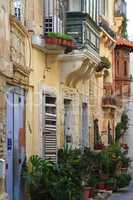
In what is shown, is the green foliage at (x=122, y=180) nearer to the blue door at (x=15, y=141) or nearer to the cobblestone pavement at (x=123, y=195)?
the cobblestone pavement at (x=123, y=195)

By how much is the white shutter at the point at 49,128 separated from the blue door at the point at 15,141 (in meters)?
1.64

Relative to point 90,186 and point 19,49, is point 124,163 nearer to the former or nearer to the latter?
point 90,186

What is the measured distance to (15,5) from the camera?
40.0 ft

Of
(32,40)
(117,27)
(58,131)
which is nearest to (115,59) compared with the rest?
(117,27)

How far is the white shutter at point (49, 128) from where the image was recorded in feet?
46.3

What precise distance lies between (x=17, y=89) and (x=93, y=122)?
9324 millimetres

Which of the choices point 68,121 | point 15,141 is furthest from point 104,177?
point 15,141

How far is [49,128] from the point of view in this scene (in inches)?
569

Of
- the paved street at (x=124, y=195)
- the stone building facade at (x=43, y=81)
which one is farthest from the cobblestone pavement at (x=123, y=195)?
the stone building facade at (x=43, y=81)

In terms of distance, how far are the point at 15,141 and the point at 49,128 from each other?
258 cm

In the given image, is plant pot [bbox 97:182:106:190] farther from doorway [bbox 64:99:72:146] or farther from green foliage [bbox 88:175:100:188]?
doorway [bbox 64:99:72:146]

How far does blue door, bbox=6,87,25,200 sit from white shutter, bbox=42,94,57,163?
1.64m

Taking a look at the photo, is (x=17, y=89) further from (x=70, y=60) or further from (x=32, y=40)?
(x=70, y=60)

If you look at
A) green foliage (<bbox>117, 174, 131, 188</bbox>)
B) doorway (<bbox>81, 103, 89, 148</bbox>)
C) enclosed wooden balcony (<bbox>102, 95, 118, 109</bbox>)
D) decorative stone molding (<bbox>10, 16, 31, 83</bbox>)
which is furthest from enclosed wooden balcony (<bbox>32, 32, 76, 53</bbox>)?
enclosed wooden balcony (<bbox>102, 95, 118, 109</bbox>)
